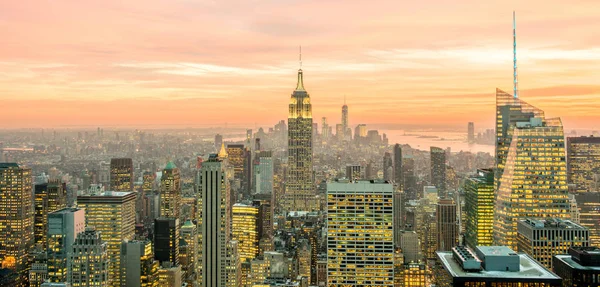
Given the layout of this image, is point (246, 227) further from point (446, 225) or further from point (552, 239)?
point (552, 239)

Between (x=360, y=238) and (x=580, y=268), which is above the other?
(x=580, y=268)

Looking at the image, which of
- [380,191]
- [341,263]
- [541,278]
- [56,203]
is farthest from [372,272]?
[56,203]

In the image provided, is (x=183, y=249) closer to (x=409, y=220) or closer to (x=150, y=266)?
(x=150, y=266)

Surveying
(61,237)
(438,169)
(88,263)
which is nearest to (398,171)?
(438,169)

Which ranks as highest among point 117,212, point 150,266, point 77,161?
point 77,161

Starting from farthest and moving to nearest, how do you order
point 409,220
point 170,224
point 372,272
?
point 409,220
point 170,224
point 372,272

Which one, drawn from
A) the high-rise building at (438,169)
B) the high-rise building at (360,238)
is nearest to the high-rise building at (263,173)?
the high-rise building at (438,169)

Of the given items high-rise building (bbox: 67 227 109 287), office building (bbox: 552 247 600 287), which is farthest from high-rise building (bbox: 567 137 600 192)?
high-rise building (bbox: 67 227 109 287)
